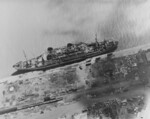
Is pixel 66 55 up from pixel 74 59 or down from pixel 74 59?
up

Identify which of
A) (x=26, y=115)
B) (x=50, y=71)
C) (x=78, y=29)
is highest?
(x=78, y=29)

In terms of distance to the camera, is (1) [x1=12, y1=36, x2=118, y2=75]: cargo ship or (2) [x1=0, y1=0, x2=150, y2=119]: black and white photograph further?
(1) [x1=12, y1=36, x2=118, y2=75]: cargo ship

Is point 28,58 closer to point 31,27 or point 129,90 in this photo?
point 31,27

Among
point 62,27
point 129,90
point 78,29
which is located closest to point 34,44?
point 62,27

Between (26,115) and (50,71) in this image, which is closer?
(26,115)

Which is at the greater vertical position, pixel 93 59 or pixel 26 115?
pixel 93 59

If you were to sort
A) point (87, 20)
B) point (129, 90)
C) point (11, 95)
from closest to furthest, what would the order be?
1. point (129, 90)
2. point (11, 95)
3. point (87, 20)

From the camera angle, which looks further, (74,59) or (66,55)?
(66,55)

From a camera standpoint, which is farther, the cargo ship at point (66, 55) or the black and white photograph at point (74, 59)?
the cargo ship at point (66, 55)
